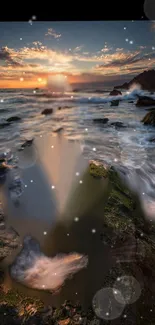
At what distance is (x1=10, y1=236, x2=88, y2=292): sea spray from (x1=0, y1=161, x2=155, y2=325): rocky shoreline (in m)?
0.19

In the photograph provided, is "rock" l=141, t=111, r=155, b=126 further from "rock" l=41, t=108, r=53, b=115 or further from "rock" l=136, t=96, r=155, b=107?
"rock" l=41, t=108, r=53, b=115

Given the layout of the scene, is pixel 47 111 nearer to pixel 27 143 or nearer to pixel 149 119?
pixel 27 143

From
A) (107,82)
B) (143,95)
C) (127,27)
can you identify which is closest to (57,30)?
(127,27)

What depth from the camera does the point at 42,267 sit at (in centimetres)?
360

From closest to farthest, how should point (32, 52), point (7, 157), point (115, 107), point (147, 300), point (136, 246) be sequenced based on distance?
point (147, 300) → point (136, 246) → point (7, 157) → point (32, 52) → point (115, 107)

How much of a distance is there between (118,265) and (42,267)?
1.13 m

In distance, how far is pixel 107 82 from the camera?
8711 millimetres

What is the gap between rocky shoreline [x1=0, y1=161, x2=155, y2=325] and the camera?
2.95 metres

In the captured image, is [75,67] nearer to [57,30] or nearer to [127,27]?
[57,30]

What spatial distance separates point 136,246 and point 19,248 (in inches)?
72.8

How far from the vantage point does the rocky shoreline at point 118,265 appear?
295 centimetres

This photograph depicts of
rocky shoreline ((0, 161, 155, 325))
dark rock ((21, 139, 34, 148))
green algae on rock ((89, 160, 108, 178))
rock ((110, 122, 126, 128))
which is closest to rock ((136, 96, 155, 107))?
rock ((110, 122, 126, 128))

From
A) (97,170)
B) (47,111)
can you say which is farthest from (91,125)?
(97,170)

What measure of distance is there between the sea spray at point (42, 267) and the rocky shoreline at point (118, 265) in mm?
194
